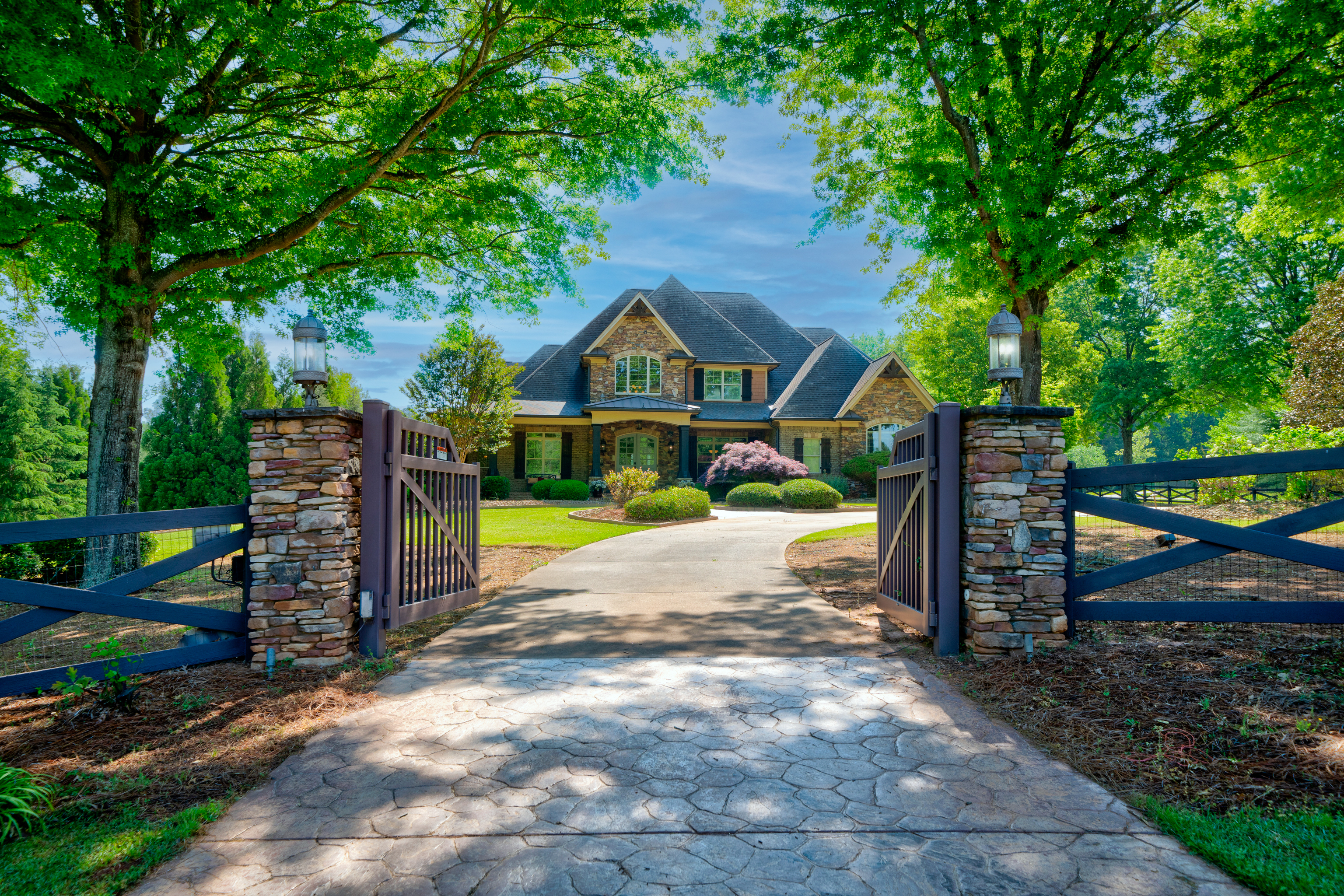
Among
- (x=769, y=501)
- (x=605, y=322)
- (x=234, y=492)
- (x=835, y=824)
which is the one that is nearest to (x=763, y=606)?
(x=835, y=824)

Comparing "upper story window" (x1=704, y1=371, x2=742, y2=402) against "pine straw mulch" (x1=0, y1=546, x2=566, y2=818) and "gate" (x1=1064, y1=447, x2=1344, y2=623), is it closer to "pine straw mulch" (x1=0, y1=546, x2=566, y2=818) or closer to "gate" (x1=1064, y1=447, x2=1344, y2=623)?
"gate" (x1=1064, y1=447, x2=1344, y2=623)

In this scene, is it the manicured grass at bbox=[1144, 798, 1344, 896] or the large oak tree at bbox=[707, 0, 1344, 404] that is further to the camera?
the large oak tree at bbox=[707, 0, 1344, 404]

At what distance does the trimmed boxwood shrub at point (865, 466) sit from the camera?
2370cm

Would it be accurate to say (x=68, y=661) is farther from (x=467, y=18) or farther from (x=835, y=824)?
(x=467, y=18)

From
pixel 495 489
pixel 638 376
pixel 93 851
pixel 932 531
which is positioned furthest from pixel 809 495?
pixel 93 851

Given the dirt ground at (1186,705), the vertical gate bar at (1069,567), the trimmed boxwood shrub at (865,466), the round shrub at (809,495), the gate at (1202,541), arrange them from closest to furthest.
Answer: the dirt ground at (1186,705)
the gate at (1202,541)
the vertical gate bar at (1069,567)
the round shrub at (809,495)
the trimmed boxwood shrub at (865,466)

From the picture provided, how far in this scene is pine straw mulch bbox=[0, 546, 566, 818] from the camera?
10.1 feet

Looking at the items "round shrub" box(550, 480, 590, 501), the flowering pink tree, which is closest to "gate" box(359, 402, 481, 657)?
"round shrub" box(550, 480, 590, 501)

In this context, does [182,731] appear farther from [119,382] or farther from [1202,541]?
[119,382]

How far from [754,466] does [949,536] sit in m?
17.3

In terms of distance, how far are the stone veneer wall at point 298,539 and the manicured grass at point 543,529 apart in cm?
683

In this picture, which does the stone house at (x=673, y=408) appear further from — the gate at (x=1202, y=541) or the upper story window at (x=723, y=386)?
the gate at (x=1202, y=541)

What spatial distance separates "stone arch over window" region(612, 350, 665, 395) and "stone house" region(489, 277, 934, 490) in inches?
1.3

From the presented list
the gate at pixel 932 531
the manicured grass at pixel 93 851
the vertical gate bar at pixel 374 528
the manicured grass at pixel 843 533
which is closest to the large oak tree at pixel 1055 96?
the manicured grass at pixel 843 533
